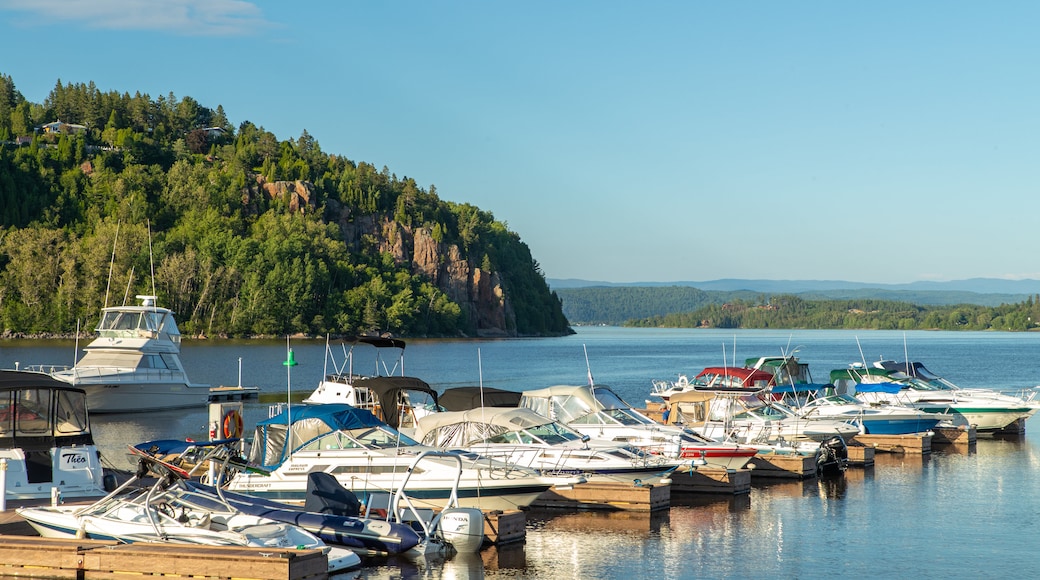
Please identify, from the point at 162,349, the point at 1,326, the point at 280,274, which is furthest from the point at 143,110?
the point at 162,349

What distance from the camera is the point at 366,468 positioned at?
20422mm

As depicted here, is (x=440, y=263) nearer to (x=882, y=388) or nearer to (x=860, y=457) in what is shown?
(x=882, y=388)

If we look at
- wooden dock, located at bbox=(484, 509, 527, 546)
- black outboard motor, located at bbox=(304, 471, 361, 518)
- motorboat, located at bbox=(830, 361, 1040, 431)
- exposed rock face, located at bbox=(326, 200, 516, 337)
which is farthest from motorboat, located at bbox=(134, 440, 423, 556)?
exposed rock face, located at bbox=(326, 200, 516, 337)

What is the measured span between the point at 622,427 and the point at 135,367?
27.4 metres

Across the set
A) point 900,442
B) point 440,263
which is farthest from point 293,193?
point 900,442

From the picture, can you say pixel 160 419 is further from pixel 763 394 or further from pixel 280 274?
pixel 280 274

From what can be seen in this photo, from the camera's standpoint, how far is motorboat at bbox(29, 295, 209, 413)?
44.9m

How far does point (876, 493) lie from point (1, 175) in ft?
489

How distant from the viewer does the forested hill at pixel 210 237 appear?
129375mm

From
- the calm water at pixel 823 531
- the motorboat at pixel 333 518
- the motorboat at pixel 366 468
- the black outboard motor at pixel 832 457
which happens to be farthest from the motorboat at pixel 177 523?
the black outboard motor at pixel 832 457

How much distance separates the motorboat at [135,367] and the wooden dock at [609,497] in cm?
2857

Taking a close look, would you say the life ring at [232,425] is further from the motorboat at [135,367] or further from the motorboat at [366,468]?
the motorboat at [135,367]

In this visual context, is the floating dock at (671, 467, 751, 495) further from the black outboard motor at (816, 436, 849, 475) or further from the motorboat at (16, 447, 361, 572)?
the motorboat at (16, 447, 361, 572)

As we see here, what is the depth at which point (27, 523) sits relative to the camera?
17344 millimetres
